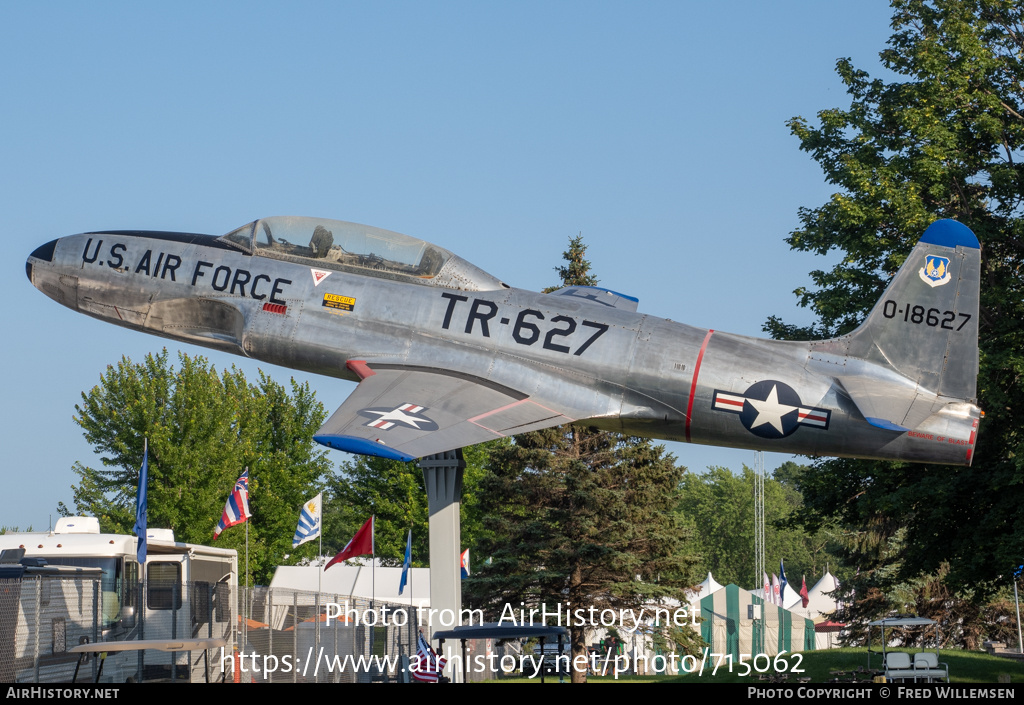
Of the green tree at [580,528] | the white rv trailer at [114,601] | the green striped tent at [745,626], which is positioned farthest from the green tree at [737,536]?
the white rv trailer at [114,601]

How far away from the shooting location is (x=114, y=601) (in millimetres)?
17547

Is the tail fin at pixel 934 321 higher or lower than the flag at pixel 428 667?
higher

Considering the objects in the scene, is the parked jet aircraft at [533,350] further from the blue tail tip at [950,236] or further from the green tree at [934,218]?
the green tree at [934,218]

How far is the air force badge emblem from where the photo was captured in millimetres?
12695

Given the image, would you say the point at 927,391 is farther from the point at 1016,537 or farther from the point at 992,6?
the point at 992,6

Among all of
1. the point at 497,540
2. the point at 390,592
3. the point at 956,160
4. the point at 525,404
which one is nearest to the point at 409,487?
the point at 390,592

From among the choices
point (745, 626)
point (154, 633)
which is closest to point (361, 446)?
point (154, 633)

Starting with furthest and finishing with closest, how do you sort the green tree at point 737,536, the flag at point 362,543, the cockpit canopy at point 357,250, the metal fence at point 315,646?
the green tree at point 737,536 → the flag at point 362,543 → the metal fence at point 315,646 → the cockpit canopy at point 357,250

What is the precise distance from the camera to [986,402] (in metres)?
22.5

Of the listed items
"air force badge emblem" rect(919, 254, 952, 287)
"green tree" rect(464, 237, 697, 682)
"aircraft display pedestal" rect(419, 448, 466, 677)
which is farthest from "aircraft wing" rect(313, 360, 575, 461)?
"green tree" rect(464, 237, 697, 682)

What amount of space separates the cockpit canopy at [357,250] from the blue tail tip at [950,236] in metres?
5.97

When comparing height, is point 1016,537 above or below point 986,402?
below

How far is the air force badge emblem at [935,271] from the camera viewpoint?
12.7 meters

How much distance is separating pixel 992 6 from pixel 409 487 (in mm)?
37536
